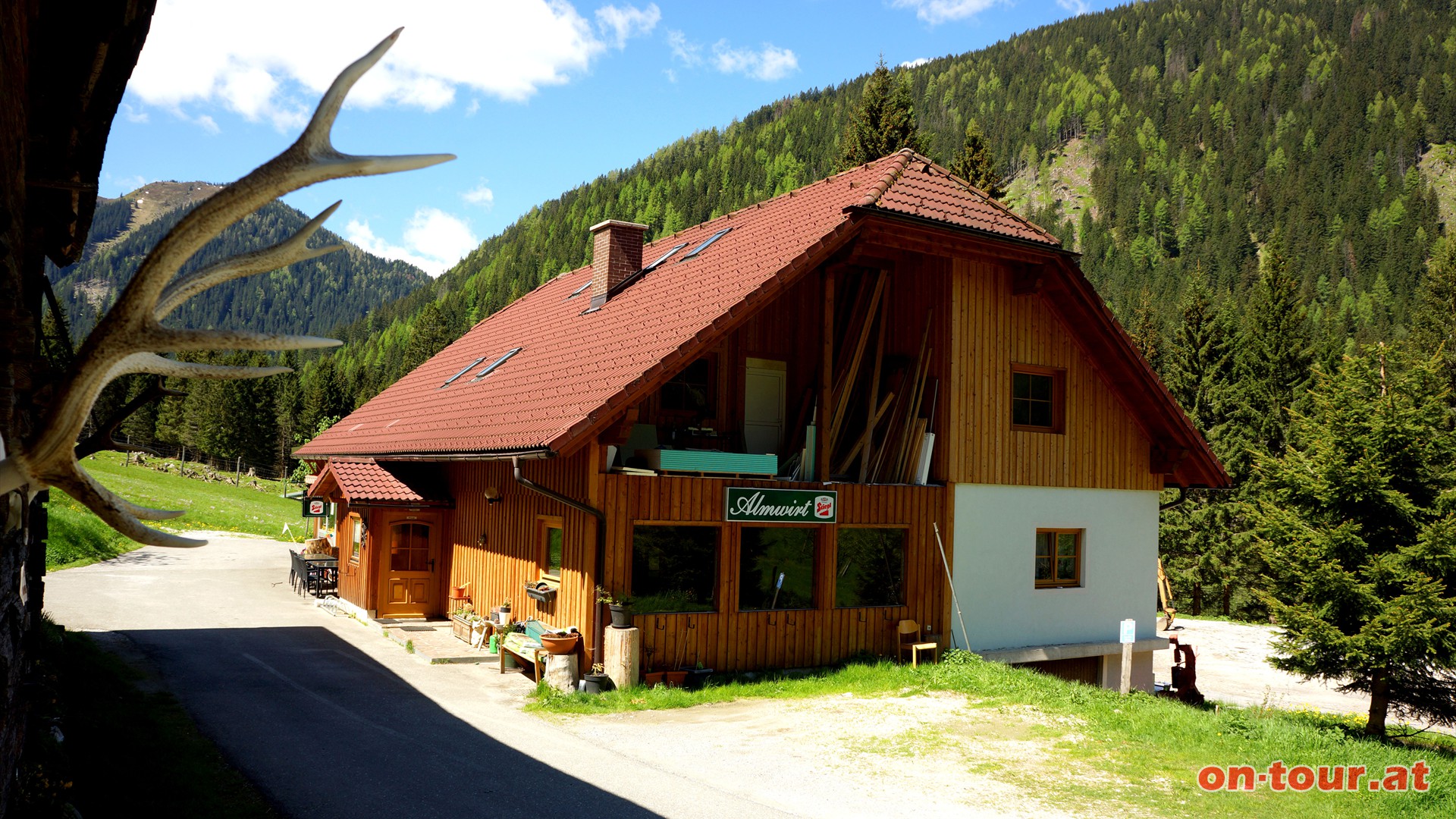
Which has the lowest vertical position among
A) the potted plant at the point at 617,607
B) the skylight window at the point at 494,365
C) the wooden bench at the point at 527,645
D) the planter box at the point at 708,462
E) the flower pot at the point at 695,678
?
the flower pot at the point at 695,678

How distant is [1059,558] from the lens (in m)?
17.6

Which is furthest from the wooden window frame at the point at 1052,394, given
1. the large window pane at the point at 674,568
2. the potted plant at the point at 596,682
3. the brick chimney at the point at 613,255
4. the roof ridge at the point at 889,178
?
the potted plant at the point at 596,682

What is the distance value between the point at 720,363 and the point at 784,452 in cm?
173

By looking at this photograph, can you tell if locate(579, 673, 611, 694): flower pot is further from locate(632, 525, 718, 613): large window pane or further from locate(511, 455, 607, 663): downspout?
locate(632, 525, 718, 613): large window pane

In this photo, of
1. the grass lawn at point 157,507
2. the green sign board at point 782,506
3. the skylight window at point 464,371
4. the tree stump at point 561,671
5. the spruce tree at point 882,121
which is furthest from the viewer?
the spruce tree at point 882,121

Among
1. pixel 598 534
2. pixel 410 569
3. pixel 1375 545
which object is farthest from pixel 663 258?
pixel 1375 545

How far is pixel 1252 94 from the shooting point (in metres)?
176

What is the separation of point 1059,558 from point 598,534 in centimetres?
865

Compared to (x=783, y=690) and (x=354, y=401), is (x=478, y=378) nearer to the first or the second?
(x=783, y=690)

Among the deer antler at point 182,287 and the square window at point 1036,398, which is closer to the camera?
the deer antler at point 182,287

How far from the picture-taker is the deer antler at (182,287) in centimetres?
290

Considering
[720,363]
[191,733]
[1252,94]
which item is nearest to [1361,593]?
[720,363]

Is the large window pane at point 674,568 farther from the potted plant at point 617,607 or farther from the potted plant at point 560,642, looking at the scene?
the potted plant at point 560,642

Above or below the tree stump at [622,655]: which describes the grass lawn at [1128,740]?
→ below
